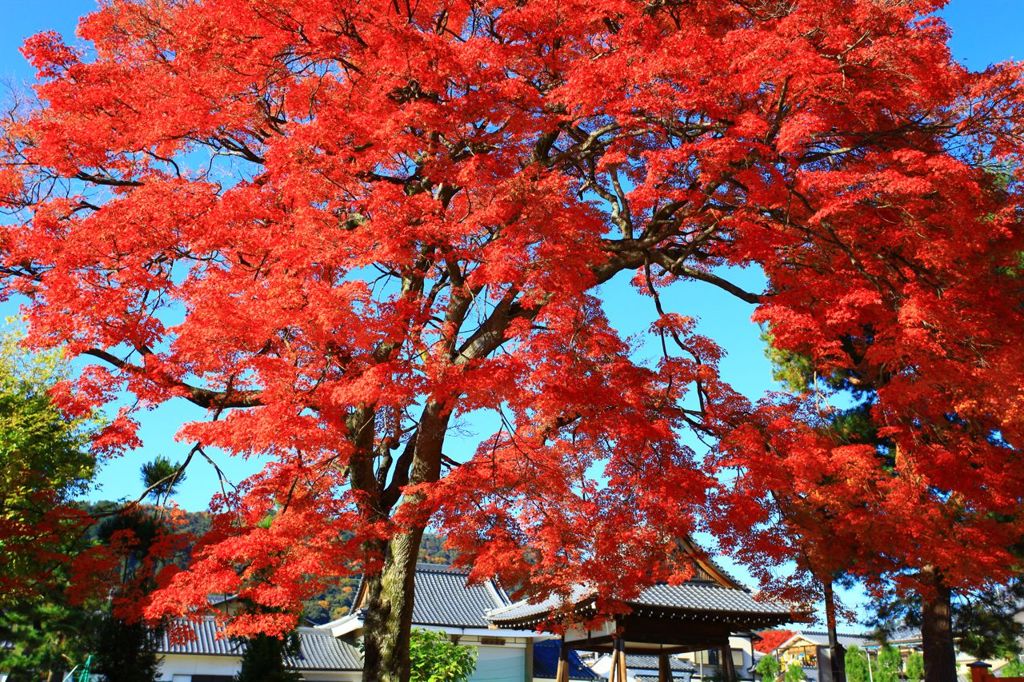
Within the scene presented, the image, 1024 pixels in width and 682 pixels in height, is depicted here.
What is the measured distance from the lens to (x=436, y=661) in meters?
16.3

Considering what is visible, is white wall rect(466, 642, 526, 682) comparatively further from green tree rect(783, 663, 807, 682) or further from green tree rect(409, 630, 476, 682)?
green tree rect(783, 663, 807, 682)

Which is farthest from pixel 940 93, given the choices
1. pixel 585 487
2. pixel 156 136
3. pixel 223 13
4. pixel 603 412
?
pixel 156 136

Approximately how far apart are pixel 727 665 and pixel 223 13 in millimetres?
14849

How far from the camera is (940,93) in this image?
31.6 ft

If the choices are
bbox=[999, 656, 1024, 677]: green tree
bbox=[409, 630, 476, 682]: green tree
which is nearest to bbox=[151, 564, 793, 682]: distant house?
bbox=[409, 630, 476, 682]: green tree

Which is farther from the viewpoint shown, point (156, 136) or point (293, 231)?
point (156, 136)

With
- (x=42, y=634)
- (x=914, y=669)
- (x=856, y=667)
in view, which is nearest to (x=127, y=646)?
(x=42, y=634)

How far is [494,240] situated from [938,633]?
1182 cm

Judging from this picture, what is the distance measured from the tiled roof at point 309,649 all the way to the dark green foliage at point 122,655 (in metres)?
10.1

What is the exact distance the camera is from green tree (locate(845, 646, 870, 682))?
34.2m

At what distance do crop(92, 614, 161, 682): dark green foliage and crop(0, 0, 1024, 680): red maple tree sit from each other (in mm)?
6484

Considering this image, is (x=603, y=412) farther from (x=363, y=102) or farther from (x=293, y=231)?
(x=363, y=102)

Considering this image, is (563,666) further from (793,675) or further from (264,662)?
(793,675)

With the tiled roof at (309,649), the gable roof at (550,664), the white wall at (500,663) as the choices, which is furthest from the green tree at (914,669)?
the tiled roof at (309,649)
